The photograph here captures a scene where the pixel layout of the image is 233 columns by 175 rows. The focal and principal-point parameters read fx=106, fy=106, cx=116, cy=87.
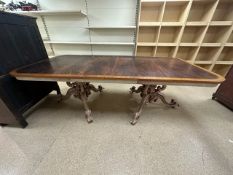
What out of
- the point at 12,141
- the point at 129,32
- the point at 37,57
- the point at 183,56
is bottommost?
the point at 12,141

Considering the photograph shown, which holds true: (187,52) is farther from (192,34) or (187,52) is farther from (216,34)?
(216,34)

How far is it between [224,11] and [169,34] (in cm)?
108

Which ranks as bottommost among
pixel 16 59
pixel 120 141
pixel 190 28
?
pixel 120 141

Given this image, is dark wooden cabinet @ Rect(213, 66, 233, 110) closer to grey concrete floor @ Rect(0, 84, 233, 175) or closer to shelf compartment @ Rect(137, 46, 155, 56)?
grey concrete floor @ Rect(0, 84, 233, 175)

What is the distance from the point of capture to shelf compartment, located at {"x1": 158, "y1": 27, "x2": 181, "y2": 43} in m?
2.41

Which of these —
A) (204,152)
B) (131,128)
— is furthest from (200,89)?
(131,128)

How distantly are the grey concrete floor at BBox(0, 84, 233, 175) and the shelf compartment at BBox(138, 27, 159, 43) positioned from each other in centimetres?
168

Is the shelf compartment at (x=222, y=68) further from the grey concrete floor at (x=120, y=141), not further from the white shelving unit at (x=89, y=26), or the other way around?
the white shelving unit at (x=89, y=26)

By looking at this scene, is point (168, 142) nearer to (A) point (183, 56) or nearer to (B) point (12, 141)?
(B) point (12, 141)

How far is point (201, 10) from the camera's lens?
2.21 m

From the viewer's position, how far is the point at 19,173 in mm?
884

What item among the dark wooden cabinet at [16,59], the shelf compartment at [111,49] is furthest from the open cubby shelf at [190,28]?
the dark wooden cabinet at [16,59]

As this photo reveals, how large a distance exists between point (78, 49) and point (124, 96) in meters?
1.83

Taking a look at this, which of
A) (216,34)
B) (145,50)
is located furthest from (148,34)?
(216,34)
